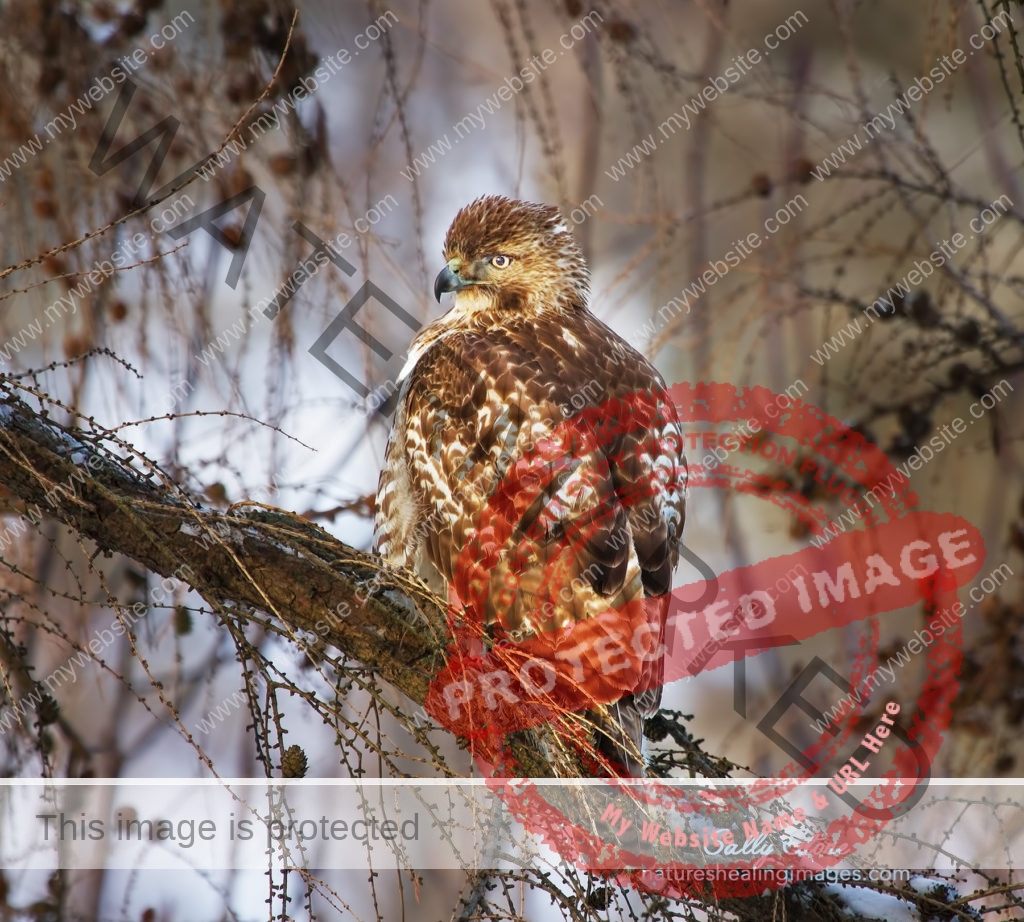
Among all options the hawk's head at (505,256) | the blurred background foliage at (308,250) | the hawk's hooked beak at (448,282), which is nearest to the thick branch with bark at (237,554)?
the blurred background foliage at (308,250)

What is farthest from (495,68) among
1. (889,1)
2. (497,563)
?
(497,563)

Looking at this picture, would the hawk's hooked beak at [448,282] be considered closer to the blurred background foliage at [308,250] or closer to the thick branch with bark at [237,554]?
the blurred background foliage at [308,250]

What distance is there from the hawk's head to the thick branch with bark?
4.37ft

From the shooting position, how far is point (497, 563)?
2988 mm

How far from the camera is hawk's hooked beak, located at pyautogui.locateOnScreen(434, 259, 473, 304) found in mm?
3635

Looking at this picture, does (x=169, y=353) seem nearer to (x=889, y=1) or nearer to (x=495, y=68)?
(x=495, y=68)

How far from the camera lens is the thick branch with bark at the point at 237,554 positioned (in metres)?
2.18

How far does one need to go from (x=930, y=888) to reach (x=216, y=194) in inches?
119

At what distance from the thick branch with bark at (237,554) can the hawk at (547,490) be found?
34 centimetres

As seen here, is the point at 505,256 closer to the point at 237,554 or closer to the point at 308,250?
the point at 308,250

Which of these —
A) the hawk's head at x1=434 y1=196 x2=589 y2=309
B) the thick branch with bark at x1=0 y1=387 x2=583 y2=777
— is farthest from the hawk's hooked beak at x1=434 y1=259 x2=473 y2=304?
the thick branch with bark at x1=0 y1=387 x2=583 y2=777

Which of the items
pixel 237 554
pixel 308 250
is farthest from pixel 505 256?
pixel 237 554

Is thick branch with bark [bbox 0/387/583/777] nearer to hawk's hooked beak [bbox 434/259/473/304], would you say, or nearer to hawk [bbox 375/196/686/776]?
hawk [bbox 375/196/686/776]

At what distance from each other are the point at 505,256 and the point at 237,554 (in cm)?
169
